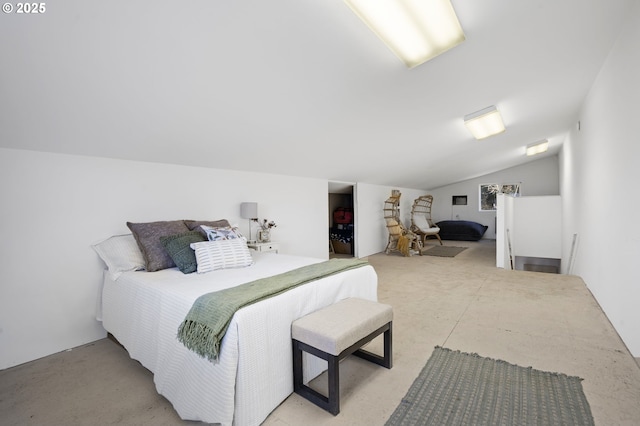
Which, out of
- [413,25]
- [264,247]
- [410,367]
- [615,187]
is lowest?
[410,367]

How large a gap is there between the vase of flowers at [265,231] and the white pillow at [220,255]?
130 cm

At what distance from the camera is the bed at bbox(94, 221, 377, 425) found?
4.69 ft

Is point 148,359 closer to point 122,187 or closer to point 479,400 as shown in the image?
point 122,187

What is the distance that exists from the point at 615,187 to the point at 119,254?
4.39 m

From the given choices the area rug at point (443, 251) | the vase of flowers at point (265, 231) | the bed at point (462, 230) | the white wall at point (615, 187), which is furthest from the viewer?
the bed at point (462, 230)

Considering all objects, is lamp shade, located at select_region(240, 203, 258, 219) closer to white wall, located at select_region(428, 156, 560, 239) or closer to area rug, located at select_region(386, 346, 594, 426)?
area rug, located at select_region(386, 346, 594, 426)

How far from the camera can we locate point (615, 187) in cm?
252

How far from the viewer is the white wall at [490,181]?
27.8 ft

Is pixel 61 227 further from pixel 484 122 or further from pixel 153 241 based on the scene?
pixel 484 122

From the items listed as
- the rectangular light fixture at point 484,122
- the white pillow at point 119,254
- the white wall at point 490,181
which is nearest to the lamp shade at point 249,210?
the white pillow at point 119,254

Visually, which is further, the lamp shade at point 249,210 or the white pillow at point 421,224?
the white pillow at point 421,224

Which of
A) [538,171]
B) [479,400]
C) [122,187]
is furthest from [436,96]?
[538,171]

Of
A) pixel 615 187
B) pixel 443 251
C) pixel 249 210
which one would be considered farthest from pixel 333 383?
pixel 443 251

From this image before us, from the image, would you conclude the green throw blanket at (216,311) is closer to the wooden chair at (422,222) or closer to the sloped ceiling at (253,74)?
the sloped ceiling at (253,74)
